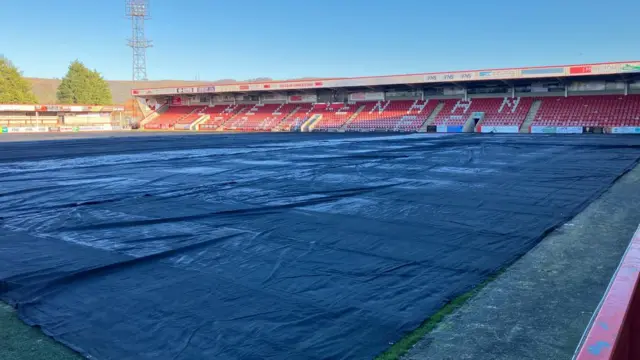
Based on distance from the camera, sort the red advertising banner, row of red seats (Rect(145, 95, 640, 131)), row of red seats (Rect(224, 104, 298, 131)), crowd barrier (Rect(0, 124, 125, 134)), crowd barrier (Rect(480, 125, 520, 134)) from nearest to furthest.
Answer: the red advertising banner
row of red seats (Rect(145, 95, 640, 131))
crowd barrier (Rect(480, 125, 520, 134))
row of red seats (Rect(224, 104, 298, 131))
crowd barrier (Rect(0, 124, 125, 134))

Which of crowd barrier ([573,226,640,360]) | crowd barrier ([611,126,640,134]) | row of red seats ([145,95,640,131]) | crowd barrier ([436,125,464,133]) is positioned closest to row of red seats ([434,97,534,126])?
row of red seats ([145,95,640,131])

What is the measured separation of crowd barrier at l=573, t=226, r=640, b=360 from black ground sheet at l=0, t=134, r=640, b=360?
73.7 inches

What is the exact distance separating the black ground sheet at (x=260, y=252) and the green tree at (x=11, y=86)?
7652 cm

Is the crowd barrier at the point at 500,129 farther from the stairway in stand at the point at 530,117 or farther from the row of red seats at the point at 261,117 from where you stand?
the row of red seats at the point at 261,117

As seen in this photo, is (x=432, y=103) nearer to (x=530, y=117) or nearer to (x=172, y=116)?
(x=530, y=117)

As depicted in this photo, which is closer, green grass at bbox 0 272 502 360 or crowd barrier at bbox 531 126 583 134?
green grass at bbox 0 272 502 360

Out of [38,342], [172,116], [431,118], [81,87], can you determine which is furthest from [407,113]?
[81,87]

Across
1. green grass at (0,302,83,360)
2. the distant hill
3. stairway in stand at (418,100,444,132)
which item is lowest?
green grass at (0,302,83,360)

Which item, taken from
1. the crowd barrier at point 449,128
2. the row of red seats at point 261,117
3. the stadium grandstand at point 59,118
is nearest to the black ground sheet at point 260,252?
the crowd barrier at point 449,128

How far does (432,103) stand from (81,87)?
72.0m

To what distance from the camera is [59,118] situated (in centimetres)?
6178

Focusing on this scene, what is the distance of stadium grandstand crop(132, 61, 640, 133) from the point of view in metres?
37.7

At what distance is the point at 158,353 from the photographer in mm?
3455

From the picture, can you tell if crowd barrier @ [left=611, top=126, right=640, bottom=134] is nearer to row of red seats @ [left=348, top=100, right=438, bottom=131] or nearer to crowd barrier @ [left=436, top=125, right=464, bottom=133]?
crowd barrier @ [left=436, top=125, right=464, bottom=133]
